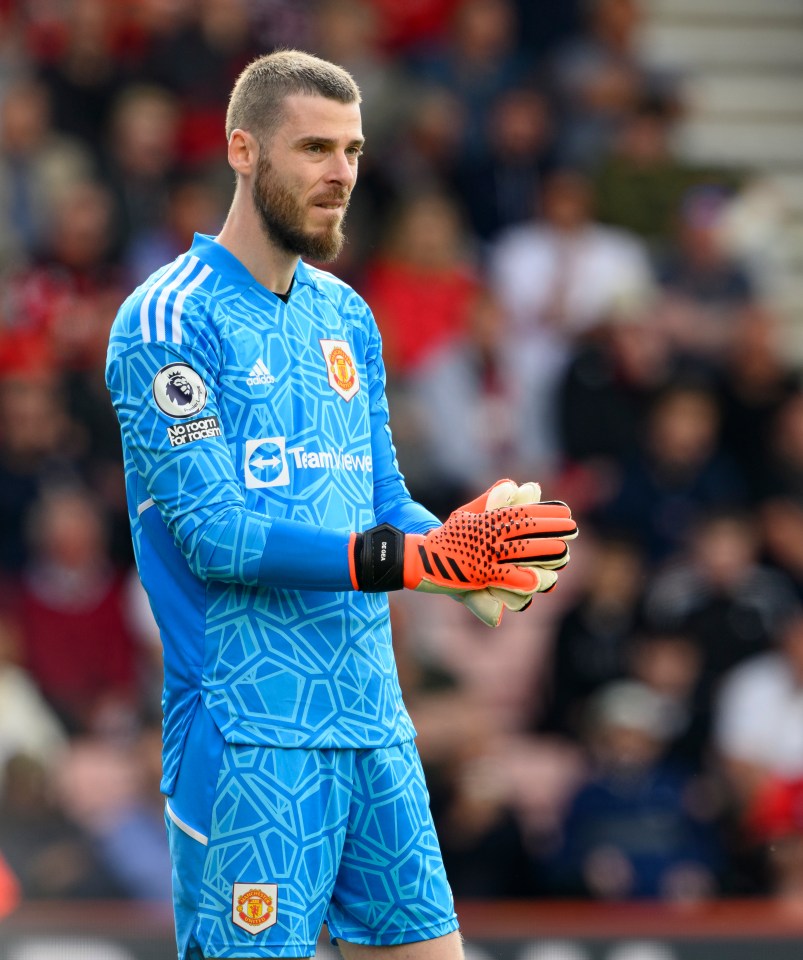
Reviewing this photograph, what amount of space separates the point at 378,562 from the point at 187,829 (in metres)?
0.69

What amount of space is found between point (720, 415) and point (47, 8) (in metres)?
4.51

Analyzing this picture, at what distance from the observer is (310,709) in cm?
364

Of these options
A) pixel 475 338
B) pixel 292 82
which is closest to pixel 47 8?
pixel 475 338

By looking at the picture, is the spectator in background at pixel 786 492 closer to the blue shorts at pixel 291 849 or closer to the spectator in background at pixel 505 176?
the spectator in background at pixel 505 176

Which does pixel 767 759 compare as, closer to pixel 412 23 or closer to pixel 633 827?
pixel 633 827

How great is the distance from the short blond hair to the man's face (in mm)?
19

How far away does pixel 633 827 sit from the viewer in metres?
8.03

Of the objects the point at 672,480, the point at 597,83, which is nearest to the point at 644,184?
the point at 597,83

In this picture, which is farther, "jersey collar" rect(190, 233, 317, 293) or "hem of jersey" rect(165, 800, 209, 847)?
"jersey collar" rect(190, 233, 317, 293)

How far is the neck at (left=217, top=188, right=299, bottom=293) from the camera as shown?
150 inches

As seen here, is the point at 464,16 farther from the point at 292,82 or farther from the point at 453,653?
the point at 292,82

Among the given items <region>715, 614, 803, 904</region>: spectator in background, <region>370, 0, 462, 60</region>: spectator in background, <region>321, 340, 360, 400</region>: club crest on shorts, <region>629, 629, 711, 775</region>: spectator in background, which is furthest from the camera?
<region>370, 0, 462, 60</region>: spectator in background

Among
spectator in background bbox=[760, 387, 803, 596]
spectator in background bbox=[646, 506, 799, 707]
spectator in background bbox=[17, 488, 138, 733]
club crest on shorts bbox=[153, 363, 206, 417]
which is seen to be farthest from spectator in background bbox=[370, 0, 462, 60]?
club crest on shorts bbox=[153, 363, 206, 417]

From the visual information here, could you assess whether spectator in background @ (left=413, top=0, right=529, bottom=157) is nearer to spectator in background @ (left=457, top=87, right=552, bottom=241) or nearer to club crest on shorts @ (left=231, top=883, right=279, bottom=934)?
spectator in background @ (left=457, top=87, right=552, bottom=241)
